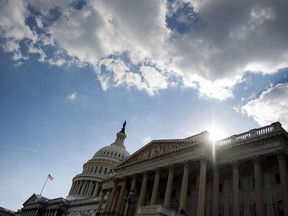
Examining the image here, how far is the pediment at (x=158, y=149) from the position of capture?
38938mm

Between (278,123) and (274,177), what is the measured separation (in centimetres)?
593

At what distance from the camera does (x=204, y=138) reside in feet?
120

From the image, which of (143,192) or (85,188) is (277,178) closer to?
(143,192)

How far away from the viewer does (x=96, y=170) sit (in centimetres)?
10769

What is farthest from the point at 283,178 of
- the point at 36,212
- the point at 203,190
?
the point at 36,212

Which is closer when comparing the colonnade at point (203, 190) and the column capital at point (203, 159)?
the colonnade at point (203, 190)

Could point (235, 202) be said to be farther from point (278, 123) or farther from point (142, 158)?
point (142, 158)

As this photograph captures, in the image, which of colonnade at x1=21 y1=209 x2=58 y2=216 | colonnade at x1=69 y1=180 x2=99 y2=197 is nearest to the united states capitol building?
colonnade at x1=21 y1=209 x2=58 y2=216

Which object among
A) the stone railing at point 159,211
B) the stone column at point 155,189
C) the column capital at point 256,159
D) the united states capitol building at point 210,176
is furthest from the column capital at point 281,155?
the stone column at point 155,189

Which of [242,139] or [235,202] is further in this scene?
[242,139]

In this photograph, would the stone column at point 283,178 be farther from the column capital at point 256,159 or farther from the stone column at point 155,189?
the stone column at point 155,189

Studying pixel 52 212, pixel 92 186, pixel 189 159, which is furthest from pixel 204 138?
pixel 92 186

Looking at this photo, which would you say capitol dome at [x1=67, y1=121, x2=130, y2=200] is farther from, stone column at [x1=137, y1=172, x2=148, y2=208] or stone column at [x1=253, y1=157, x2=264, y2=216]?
stone column at [x1=253, y1=157, x2=264, y2=216]

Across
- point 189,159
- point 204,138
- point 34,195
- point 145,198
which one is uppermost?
point 34,195
